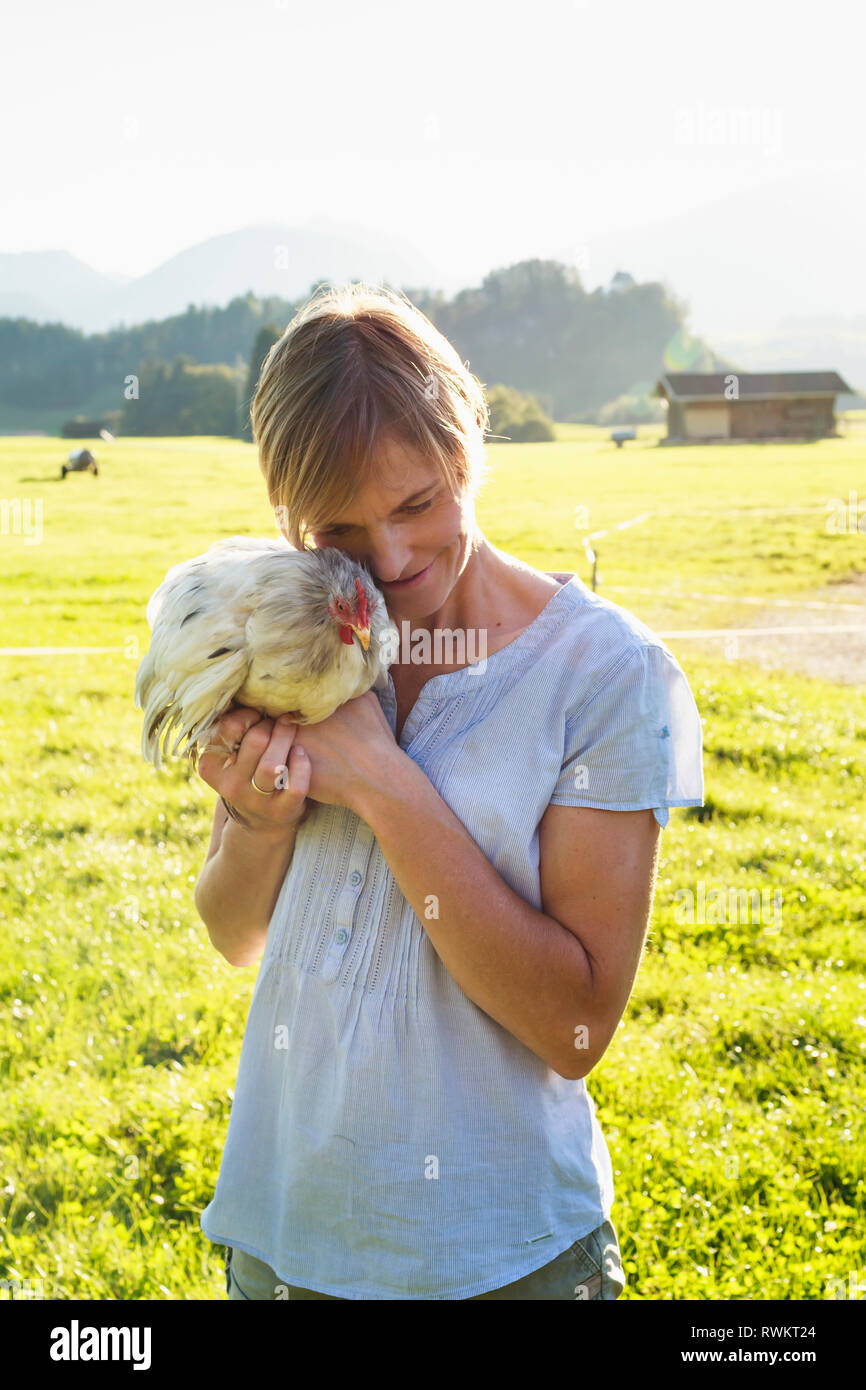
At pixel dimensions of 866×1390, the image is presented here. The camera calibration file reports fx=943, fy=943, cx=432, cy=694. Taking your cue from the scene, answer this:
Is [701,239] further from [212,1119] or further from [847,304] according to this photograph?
[212,1119]

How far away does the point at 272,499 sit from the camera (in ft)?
5.57

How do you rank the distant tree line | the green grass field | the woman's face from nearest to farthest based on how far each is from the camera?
the woman's face, the green grass field, the distant tree line

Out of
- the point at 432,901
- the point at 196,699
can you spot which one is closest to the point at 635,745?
the point at 432,901

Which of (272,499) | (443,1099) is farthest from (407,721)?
(443,1099)

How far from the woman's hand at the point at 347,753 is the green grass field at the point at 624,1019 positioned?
82 centimetres

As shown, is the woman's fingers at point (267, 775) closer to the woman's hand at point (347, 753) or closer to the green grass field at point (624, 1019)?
the woman's hand at point (347, 753)

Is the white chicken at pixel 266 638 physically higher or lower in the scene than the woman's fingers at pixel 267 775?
higher

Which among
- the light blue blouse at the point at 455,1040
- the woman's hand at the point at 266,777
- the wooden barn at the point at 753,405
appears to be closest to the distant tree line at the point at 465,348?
the wooden barn at the point at 753,405

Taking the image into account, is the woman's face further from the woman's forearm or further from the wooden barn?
the wooden barn

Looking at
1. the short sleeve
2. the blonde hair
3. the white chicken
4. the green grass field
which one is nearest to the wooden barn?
the green grass field

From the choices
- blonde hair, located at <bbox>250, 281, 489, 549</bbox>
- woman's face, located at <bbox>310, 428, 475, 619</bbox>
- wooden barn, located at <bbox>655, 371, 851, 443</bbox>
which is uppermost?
wooden barn, located at <bbox>655, 371, 851, 443</bbox>

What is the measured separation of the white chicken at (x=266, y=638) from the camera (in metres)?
1.80

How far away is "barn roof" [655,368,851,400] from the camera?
35375mm
